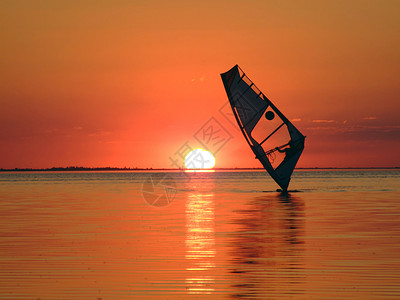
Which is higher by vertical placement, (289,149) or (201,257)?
(289,149)

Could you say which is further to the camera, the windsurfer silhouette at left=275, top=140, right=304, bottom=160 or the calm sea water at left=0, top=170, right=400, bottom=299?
the windsurfer silhouette at left=275, top=140, right=304, bottom=160

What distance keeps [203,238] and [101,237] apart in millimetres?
4243

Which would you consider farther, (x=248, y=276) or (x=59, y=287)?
(x=248, y=276)

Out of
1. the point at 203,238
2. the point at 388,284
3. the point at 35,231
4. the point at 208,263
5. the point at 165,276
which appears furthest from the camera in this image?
the point at 35,231

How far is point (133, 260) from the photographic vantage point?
67.9 ft

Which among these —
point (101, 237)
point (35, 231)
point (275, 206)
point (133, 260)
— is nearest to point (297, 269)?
point (133, 260)

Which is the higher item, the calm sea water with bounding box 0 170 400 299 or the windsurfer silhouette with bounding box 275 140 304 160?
the windsurfer silhouette with bounding box 275 140 304 160

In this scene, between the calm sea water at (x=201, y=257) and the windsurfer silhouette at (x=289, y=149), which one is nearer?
the calm sea water at (x=201, y=257)

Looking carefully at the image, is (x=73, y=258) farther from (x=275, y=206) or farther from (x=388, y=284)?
(x=275, y=206)

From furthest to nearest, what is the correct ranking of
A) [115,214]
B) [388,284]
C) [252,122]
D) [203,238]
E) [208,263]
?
[252,122] < [115,214] < [203,238] < [208,263] < [388,284]

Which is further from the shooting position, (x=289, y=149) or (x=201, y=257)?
(x=289, y=149)

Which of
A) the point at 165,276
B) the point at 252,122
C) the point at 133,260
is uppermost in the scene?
the point at 252,122

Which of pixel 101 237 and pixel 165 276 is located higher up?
pixel 101 237

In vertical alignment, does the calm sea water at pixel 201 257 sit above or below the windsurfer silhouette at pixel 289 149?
below
